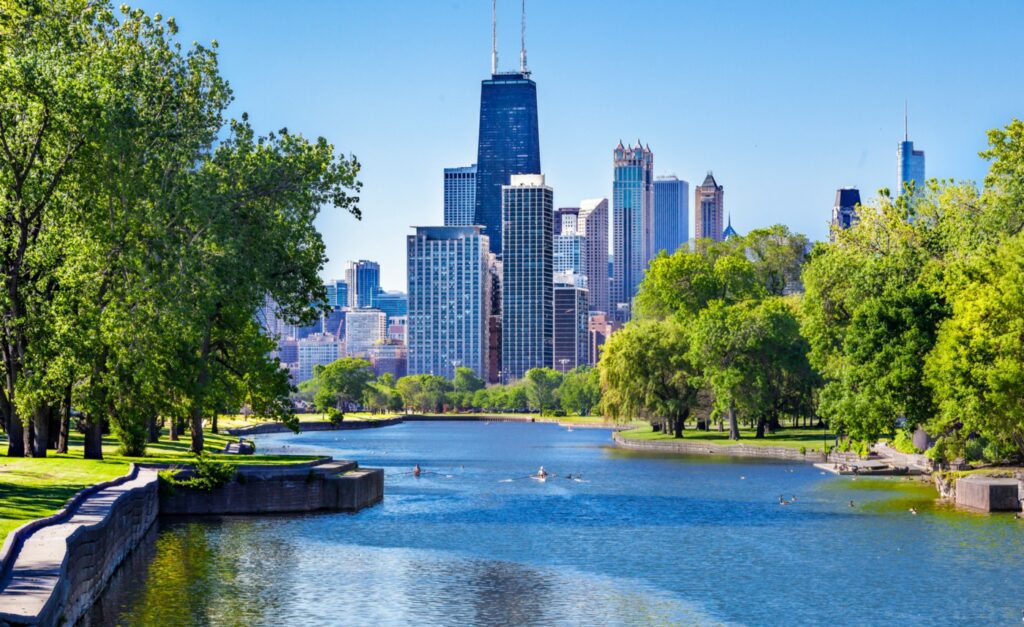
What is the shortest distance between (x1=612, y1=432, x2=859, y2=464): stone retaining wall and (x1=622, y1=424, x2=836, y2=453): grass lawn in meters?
1.20

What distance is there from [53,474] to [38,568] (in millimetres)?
24999

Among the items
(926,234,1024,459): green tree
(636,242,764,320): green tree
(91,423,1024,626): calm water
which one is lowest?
(91,423,1024,626): calm water

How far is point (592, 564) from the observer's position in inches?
1962

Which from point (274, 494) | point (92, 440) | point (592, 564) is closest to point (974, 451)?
point (592, 564)

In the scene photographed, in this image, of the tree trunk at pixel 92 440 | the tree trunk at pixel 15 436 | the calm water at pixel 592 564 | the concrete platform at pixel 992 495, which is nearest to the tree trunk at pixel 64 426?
the tree trunk at pixel 92 440

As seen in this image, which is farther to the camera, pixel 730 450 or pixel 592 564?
pixel 730 450

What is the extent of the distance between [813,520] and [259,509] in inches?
1046

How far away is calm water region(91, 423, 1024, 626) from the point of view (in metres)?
39.9

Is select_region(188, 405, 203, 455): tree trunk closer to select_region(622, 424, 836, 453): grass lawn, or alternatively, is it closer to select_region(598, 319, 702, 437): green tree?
select_region(622, 424, 836, 453): grass lawn

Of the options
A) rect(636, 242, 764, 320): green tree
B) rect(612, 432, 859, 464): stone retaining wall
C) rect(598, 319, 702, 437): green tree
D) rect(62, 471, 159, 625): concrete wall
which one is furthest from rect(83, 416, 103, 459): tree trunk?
rect(636, 242, 764, 320): green tree

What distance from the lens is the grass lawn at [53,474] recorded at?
42.0 m

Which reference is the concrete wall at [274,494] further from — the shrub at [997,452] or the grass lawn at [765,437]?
the grass lawn at [765,437]

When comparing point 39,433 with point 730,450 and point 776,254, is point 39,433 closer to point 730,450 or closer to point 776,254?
point 730,450

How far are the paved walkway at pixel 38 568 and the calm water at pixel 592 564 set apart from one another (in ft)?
8.57
